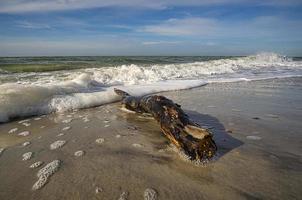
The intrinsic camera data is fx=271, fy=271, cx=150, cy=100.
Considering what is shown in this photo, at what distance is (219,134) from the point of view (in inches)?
151

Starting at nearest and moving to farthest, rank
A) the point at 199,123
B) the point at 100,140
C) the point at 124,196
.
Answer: the point at 124,196
the point at 100,140
the point at 199,123

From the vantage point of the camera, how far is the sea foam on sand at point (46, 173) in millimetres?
2455

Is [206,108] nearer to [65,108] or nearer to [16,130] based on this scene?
[65,108]

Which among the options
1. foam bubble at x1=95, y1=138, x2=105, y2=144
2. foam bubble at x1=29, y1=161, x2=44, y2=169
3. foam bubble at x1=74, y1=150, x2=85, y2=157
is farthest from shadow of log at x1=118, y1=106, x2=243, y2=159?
foam bubble at x1=29, y1=161, x2=44, y2=169

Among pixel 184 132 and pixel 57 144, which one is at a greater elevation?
pixel 184 132

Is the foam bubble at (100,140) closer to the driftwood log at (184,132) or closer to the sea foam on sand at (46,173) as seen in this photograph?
the sea foam on sand at (46,173)

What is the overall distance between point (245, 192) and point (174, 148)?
1073mm

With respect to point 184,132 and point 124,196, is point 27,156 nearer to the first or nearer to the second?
point 124,196

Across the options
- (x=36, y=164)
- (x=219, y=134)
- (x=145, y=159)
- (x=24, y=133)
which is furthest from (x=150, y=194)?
(x=24, y=133)

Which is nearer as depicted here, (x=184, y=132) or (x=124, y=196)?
(x=124, y=196)

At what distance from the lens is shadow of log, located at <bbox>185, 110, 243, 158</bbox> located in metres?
3.31

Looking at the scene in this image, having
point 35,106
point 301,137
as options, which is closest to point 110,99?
point 35,106

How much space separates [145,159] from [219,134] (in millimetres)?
1338

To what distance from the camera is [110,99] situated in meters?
6.35
